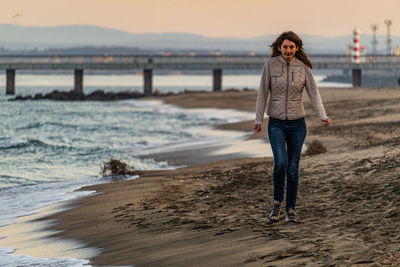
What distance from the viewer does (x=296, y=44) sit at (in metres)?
8.24

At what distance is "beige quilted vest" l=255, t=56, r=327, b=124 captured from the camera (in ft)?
27.0

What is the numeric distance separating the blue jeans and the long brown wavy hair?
635 mm

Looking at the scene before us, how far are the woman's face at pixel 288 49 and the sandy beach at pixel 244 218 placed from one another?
1.72m

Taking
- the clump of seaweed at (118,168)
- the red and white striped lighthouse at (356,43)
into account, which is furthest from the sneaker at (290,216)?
the red and white striped lighthouse at (356,43)

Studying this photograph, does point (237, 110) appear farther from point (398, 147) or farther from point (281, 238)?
point (281, 238)

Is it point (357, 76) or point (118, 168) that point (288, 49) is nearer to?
point (118, 168)

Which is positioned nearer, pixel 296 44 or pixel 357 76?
pixel 296 44

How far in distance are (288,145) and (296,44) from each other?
1066 mm

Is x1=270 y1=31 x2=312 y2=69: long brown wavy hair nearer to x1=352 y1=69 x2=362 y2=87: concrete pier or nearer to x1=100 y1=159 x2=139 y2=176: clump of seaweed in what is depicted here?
x1=100 y1=159 x2=139 y2=176: clump of seaweed

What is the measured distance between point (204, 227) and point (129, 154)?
16175mm

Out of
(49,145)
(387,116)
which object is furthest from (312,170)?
(49,145)

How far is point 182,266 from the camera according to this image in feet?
22.7

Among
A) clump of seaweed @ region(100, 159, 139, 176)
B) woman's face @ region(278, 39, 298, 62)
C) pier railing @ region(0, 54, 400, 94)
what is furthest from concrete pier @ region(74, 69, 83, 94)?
woman's face @ region(278, 39, 298, 62)

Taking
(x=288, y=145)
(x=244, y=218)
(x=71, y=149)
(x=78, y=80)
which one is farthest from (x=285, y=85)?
(x=78, y=80)
